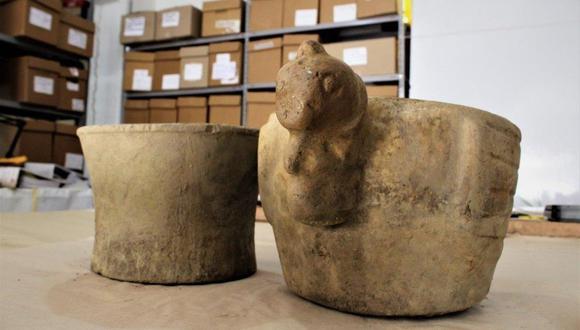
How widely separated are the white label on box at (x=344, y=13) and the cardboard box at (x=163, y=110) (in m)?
1.72

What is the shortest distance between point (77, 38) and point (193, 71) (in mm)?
1082

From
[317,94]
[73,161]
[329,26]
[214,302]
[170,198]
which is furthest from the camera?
→ [73,161]

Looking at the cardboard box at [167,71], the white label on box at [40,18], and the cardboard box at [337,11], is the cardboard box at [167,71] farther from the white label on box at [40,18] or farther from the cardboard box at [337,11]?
the cardboard box at [337,11]

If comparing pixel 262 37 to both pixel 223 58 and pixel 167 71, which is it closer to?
pixel 223 58

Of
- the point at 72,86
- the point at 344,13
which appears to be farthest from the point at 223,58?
the point at 72,86

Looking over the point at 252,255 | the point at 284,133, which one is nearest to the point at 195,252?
the point at 252,255

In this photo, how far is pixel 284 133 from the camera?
110cm

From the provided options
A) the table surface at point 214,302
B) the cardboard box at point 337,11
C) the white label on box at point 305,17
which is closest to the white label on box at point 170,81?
the white label on box at point 305,17

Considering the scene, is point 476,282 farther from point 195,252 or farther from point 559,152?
A: point 559,152

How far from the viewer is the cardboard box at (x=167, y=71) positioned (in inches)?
180

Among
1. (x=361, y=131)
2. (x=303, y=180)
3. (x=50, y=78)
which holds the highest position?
(x=50, y=78)

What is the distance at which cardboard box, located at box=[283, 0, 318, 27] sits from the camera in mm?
4020

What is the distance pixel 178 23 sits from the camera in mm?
4523

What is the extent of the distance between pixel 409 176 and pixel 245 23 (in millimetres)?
3804
